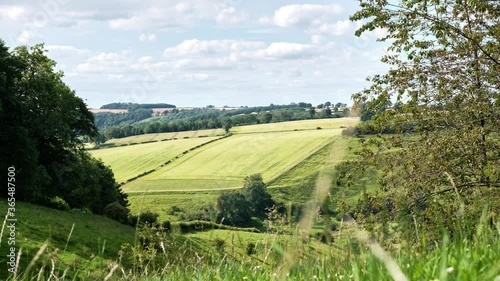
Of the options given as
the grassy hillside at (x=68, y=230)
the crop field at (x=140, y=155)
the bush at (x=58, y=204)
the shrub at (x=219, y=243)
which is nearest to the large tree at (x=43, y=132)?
the bush at (x=58, y=204)

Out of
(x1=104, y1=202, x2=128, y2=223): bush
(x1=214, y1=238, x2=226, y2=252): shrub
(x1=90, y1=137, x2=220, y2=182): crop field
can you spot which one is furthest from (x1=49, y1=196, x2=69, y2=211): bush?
(x1=90, y1=137, x2=220, y2=182): crop field

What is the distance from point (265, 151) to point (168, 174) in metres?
26.2

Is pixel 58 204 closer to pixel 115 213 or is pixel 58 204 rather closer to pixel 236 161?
pixel 115 213

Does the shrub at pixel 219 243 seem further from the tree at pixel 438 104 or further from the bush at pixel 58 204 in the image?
the bush at pixel 58 204

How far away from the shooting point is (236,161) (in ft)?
457

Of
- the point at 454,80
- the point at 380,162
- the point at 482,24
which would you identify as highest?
the point at 482,24

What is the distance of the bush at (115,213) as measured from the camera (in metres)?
62.4

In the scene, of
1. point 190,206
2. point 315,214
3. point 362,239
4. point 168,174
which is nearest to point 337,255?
point 362,239

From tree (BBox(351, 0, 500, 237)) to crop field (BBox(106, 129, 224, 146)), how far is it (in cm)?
15478

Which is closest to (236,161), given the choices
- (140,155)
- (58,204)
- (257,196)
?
(140,155)

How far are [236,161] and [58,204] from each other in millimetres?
83856

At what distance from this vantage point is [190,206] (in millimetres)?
109750

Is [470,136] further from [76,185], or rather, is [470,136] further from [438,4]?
[76,185]

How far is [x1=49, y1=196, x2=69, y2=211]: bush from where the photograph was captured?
5614 cm
